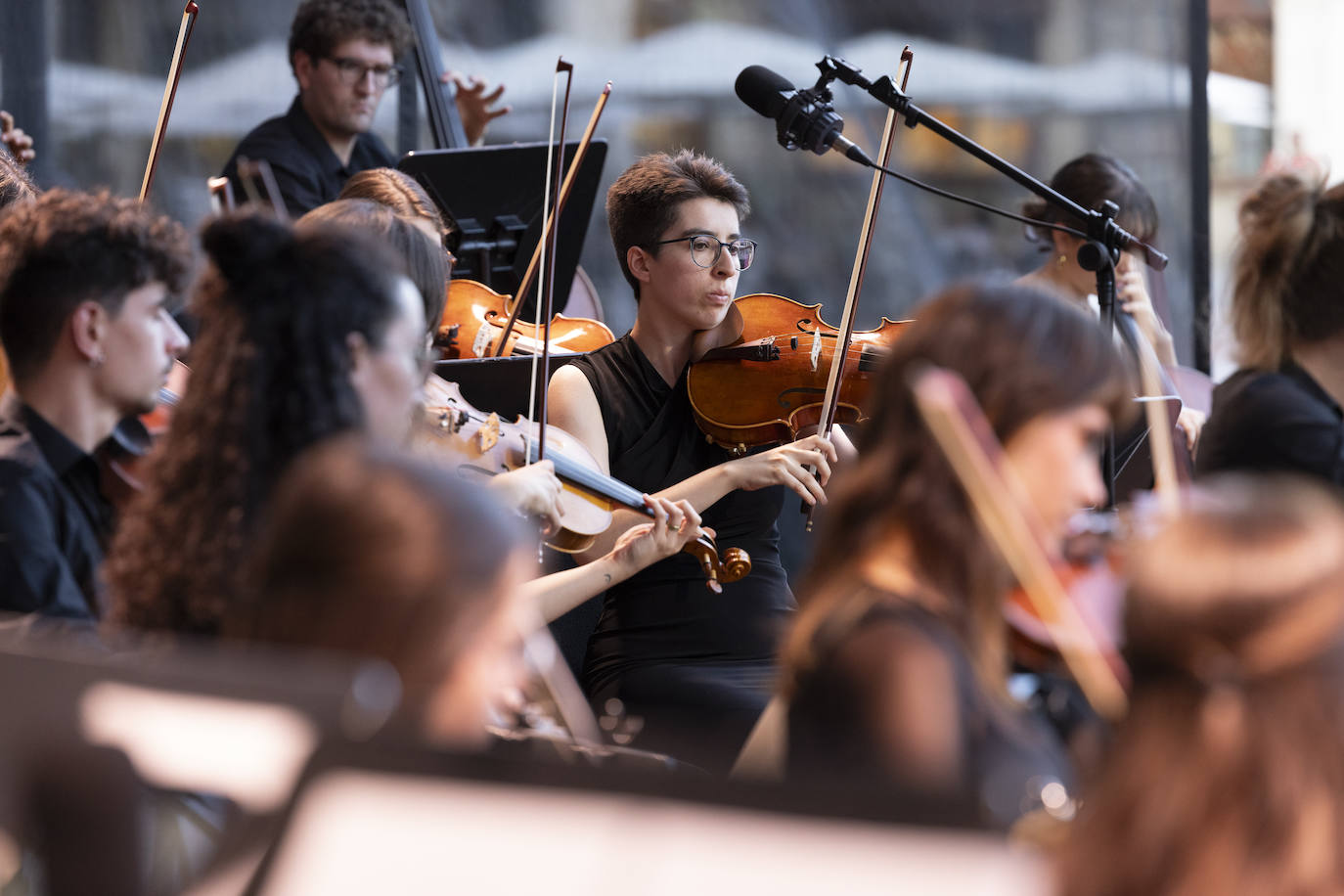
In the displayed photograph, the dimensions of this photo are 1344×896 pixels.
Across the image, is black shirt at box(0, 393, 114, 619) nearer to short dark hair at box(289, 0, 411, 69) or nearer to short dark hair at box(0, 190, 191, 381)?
short dark hair at box(0, 190, 191, 381)

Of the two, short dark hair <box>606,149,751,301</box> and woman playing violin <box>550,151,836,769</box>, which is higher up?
short dark hair <box>606,149,751,301</box>

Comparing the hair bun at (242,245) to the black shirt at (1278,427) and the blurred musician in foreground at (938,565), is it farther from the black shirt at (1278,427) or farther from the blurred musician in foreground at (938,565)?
the black shirt at (1278,427)

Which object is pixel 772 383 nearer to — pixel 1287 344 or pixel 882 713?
pixel 1287 344

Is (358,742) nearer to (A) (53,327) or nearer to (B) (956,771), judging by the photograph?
(B) (956,771)

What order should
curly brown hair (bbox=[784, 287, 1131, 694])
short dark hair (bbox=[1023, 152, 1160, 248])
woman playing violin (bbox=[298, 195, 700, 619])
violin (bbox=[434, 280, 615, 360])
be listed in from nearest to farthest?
curly brown hair (bbox=[784, 287, 1131, 694]) < woman playing violin (bbox=[298, 195, 700, 619]) < violin (bbox=[434, 280, 615, 360]) < short dark hair (bbox=[1023, 152, 1160, 248])

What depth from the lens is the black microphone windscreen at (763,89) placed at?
6.87ft

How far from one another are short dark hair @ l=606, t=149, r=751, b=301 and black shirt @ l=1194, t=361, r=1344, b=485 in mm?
936

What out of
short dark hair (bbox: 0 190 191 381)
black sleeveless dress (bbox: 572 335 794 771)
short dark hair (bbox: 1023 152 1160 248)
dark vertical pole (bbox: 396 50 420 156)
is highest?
dark vertical pole (bbox: 396 50 420 156)

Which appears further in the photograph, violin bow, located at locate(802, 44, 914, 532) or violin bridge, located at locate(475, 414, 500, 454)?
violin bow, located at locate(802, 44, 914, 532)

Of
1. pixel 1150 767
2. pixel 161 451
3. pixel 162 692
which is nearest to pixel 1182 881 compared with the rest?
pixel 1150 767

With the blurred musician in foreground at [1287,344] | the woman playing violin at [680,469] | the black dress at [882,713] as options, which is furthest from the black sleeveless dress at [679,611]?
the black dress at [882,713]

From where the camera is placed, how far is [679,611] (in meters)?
2.18

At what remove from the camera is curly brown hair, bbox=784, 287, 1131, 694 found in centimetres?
107

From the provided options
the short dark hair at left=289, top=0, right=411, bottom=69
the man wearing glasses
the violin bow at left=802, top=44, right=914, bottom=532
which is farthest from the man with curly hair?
the short dark hair at left=289, top=0, right=411, bottom=69
